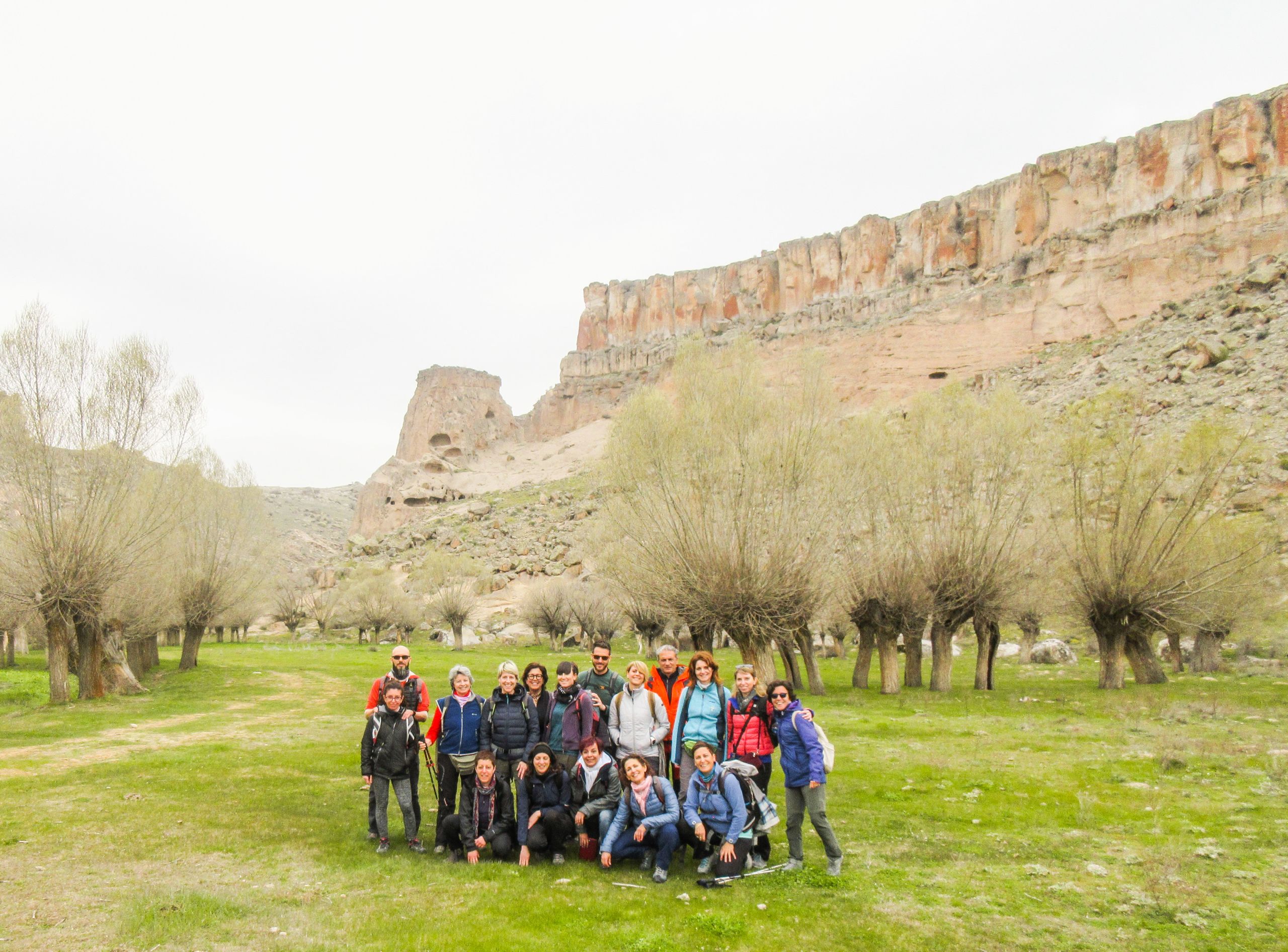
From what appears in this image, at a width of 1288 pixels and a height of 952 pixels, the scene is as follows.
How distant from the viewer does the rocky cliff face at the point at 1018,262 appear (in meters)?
72.2

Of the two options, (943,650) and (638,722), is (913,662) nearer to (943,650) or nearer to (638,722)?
(943,650)

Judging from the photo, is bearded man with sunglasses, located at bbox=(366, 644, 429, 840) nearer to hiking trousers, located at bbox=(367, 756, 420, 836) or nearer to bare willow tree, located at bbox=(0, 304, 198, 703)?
hiking trousers, located at bbox=(367, 756, 420, 836)

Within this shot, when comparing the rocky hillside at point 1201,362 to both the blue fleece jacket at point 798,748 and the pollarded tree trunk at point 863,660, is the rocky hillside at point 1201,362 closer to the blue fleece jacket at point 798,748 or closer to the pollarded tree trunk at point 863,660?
the pollarded tree trunk at point 863,660

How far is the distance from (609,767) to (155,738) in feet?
42.2

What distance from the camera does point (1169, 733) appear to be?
14000 millimetres

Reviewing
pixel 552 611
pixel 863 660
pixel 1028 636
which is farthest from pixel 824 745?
pixel 552 611

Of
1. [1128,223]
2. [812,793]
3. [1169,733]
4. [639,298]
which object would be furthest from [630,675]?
[639,298]

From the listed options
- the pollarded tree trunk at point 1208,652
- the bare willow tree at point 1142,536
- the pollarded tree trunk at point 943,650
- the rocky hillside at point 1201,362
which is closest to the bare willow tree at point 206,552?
the pollarded tree trunk at point 943,650

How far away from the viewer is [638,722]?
812 cm

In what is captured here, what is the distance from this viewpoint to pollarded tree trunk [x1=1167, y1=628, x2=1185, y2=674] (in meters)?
27.5

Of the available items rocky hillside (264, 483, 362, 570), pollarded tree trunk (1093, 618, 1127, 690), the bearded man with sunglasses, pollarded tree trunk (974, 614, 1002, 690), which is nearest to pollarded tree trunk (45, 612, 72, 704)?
the bearded man with sunglasses

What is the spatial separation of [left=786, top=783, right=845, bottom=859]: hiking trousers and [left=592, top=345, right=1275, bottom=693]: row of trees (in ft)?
37.0

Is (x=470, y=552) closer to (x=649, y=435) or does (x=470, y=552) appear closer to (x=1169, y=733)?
(x=649, y=435)

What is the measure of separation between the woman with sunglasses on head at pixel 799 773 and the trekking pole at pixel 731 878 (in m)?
0.14
